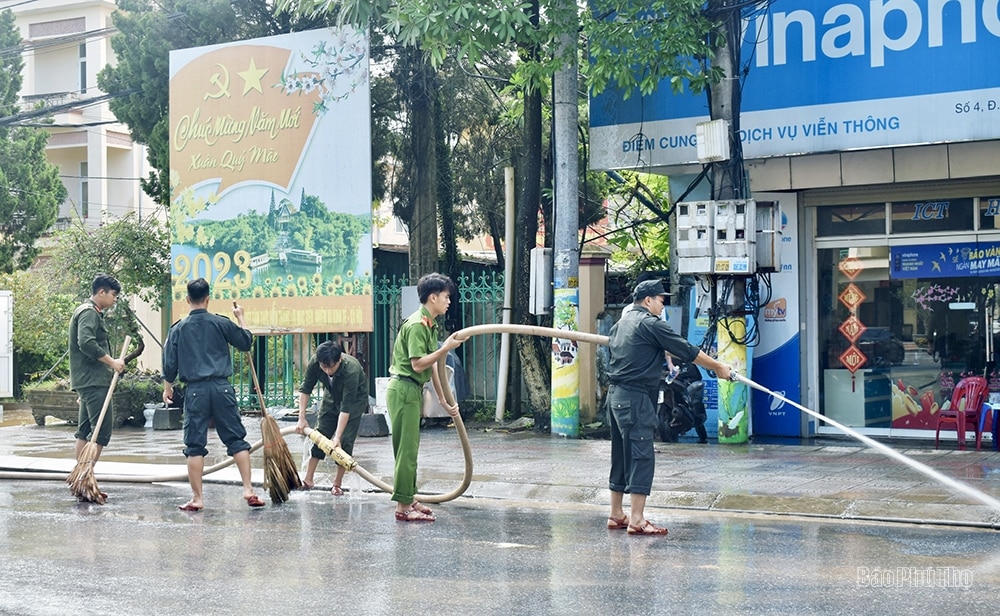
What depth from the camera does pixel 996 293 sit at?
44.1 ft

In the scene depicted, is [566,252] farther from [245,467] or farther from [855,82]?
[245,467]

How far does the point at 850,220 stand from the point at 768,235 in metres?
1.67

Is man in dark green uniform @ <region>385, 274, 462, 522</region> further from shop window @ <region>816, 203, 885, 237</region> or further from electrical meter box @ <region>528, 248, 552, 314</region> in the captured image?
shop window @ <region>816, 203, 885, 237</region>

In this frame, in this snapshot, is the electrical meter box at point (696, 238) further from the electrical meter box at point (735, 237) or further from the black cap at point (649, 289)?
the black cap at point (649, 289)

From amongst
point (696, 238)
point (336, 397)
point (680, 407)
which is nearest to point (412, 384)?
point (336, 397)

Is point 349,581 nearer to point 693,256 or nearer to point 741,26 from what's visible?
point 693,256

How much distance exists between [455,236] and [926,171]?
808 cm

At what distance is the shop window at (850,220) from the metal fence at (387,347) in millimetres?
4285

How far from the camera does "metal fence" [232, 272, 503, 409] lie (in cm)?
1656

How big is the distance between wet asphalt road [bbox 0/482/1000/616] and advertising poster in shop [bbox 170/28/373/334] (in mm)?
6174

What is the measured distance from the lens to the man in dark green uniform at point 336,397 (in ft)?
33.6

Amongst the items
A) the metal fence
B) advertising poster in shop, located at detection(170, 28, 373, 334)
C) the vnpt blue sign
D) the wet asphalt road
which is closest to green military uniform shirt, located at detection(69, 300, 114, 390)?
the wet asphalt road

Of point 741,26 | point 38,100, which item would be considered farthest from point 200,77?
point 38,100

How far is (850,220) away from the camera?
46.8 ft
